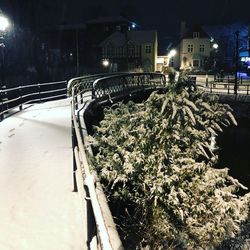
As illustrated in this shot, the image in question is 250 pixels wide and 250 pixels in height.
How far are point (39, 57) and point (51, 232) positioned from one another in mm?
50256

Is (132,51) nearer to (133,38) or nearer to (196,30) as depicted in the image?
(133,38)

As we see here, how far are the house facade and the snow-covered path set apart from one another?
5541cm

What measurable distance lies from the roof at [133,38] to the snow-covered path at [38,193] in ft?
165

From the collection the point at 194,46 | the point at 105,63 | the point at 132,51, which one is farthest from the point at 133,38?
the point at 194,46

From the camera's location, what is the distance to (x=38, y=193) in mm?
5859

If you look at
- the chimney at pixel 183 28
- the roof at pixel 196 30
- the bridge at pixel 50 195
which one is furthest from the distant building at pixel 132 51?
the bridge at pixel 50 195

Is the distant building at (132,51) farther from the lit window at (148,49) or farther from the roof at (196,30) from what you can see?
the roof at (196,30)

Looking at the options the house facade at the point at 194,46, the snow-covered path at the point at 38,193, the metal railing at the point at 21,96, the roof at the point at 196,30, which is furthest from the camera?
the roof at the point at 196,30

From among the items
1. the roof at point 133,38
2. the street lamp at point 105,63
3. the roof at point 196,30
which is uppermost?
the roof at point 196,30

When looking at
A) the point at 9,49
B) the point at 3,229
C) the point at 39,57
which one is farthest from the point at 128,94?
the point at 39,57

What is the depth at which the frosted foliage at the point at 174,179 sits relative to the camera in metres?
5.90

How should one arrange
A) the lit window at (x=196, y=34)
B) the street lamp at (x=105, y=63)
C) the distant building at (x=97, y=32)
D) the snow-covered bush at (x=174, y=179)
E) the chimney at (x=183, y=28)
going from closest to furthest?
the snow-covered bush at (x=174, y=179) < the street lamp at (x=105, y=63) < the distant building at (x=97, y=32) < the lit window at (x=196, y=34) < the chimney at (x=183, y=28)

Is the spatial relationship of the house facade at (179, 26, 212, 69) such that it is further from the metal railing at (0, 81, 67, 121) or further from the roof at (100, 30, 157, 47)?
the metal railing at (0, 81, 67, 121)

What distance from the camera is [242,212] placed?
6.38 m
